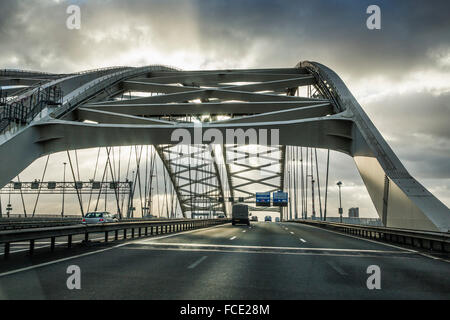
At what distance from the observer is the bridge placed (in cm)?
719

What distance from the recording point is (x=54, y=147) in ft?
80.5

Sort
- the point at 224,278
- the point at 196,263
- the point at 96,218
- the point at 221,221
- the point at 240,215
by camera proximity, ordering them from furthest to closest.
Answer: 1. the point at 221,221
2. the point at 240,215
3. the point at 96,218
4. the point at 196,263
5. the point at 224,278

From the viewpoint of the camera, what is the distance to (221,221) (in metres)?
55.3

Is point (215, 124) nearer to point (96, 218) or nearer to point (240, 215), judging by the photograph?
point (96, 218)

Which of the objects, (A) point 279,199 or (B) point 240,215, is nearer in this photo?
(B) point 240,215

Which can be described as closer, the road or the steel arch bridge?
the road

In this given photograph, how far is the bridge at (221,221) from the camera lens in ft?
23.6

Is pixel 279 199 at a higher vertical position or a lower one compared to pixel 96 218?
lower

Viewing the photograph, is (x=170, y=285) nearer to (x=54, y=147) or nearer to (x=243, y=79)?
(x=54, y=147)
